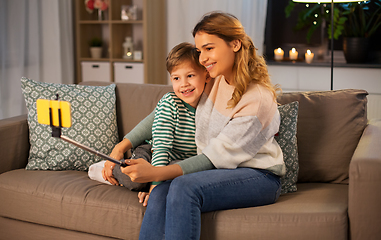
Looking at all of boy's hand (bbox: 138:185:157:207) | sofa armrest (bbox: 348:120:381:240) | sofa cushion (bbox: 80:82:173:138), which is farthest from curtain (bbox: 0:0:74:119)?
sofa armrest (bbox: 348:120:381:240)

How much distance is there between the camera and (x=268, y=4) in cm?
372

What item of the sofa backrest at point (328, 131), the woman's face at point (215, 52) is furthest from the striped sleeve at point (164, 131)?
the sofa backrest at point (328, 131)

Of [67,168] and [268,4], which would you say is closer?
[67,168]

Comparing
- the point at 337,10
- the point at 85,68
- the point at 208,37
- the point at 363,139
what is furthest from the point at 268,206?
the point at 85,68

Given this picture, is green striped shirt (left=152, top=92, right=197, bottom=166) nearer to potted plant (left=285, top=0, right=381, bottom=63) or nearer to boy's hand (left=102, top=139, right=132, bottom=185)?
boy's hand (left=102, top=139, right=132, bottom=185)

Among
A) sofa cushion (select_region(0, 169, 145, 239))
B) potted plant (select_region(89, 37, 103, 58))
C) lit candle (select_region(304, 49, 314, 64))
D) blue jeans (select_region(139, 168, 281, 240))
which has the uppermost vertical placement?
potted plant (select_region(89, 37, 103, 58))

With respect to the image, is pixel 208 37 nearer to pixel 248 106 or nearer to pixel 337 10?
pixel 248 106

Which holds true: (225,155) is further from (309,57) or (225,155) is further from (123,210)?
(309,57)

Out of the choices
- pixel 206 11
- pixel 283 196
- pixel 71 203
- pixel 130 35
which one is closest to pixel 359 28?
pixel 206 11

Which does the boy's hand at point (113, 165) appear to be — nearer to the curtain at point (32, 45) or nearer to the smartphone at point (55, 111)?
the smartphone at point (55, 111)

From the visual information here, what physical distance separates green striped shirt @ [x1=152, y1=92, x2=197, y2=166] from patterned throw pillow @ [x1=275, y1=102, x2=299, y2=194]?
36cm

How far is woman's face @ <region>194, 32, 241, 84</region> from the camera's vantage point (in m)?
1.48

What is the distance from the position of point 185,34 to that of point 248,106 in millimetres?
2547

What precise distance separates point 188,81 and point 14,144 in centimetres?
95
